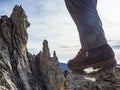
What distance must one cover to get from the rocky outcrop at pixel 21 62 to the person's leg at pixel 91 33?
260 feet

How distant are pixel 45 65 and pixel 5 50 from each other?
25995 millimetres

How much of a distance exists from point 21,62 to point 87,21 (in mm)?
96425

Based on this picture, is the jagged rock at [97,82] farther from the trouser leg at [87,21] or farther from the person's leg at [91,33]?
the trouser leg at [87,21]

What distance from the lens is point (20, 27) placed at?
106438 mm

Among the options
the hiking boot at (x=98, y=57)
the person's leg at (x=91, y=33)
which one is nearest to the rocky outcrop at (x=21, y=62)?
the hiking boot at (x=98, y=57)

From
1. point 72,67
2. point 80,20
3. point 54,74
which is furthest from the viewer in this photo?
point 54,74

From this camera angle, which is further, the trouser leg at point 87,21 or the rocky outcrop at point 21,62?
the rocky outcrop at point 21,62

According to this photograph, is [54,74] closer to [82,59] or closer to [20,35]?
[20,35]

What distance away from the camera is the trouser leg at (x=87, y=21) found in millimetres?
4688

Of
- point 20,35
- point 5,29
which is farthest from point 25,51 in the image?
point 5,29

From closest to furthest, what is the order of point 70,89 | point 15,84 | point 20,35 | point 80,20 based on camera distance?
point 80,20 < point 70,89 < point 15,84 < point 20,35

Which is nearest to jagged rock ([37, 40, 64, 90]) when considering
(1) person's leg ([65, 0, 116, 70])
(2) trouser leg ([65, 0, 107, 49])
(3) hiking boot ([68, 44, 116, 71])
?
(3) hiking boot ([68, 44, 116, 71])

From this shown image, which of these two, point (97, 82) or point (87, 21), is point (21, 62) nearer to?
point (97, 82)

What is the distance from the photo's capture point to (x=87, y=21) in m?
4.73
